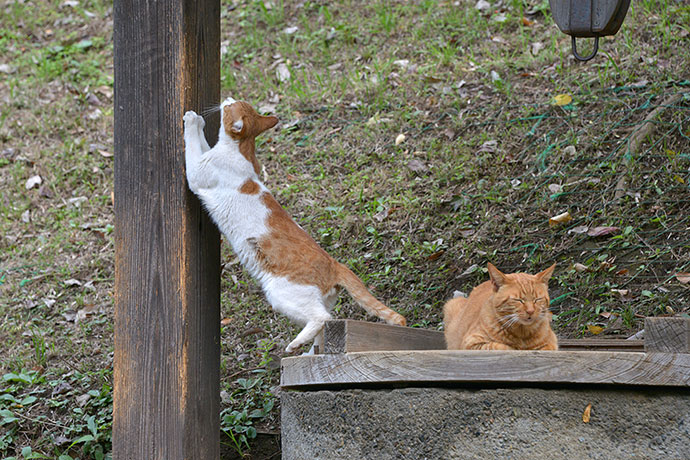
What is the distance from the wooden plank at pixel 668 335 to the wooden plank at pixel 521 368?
1.7 inches

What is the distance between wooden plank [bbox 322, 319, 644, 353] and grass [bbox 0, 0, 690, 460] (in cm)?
77

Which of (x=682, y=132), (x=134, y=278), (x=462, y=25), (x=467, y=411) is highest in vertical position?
(x=462, y=25)

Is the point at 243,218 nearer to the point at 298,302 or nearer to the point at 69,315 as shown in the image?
the point at 298,302

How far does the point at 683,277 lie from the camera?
152 inches

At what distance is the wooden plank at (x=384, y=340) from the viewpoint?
228 cm

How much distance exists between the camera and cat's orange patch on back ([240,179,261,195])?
2.82 m

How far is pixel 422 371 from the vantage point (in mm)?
2104

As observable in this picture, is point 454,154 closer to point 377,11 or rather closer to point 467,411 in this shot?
point 377,11

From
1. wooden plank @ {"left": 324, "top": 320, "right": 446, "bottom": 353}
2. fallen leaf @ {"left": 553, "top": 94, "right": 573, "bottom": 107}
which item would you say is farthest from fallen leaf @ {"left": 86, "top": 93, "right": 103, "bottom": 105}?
wooden plank @ {"left": 324, "top": 320, "right": 446, "bottom": 353}

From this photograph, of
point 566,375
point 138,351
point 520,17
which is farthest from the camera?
point 520,17

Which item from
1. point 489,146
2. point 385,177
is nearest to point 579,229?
point 489,146

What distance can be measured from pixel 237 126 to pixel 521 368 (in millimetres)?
1433

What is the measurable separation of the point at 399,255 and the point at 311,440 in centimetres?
247

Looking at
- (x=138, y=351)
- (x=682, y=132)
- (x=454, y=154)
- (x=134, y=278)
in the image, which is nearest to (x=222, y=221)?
(x=134, y=278)
